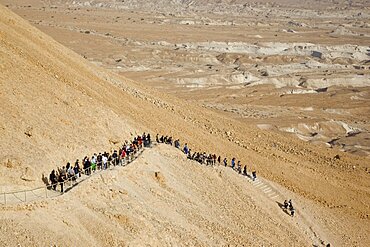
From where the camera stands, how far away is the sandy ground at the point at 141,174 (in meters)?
16.8

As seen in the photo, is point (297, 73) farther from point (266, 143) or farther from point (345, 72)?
point (266, 143)

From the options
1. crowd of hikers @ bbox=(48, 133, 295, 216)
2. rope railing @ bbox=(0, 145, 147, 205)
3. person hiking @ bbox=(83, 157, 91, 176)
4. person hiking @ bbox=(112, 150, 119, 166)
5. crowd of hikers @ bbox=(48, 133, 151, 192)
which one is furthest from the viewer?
person hiking @ bbox=(112, 150, 119, 166)

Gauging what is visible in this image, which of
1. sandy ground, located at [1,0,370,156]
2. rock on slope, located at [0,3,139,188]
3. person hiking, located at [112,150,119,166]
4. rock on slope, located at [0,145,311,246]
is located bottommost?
sandy ground, located at [1,0,370,156]

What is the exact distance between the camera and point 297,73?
291ft

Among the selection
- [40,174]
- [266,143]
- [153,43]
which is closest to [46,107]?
[40,174]

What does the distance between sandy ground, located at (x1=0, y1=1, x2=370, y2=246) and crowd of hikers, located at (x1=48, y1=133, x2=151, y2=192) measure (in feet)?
1.48

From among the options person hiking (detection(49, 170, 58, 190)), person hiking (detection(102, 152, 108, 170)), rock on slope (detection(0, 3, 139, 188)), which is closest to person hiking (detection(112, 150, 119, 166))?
person hiking (detection(102, 152, 108, 170))

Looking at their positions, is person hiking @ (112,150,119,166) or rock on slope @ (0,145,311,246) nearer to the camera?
rock on slope @ (0,145,311,246)

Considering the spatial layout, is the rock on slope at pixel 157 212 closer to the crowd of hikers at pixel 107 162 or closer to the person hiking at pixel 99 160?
the crowd of hikers at pixel 107 162

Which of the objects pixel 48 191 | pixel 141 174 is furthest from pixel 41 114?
pixel 48 191

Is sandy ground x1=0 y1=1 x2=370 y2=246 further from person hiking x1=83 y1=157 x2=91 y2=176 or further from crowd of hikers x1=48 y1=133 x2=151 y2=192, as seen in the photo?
person hiking x1=83 y1=157 x2=91 y2=176

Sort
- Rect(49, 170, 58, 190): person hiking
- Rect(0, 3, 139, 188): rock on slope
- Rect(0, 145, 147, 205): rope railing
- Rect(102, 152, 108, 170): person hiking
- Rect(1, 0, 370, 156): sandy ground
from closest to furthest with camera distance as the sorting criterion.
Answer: Rect(0, 145, 147, 205): rope railing, Rect(49, 170, 58, 190): person hiking, Rect(0, 3, 139, 188): rock on slope, Rect(102, 152, 108, 170): person hiking, Rect(1, 0, 370, 156): sandy ground

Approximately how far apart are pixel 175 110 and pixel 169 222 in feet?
58.8

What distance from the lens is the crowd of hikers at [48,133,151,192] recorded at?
17594 mm
